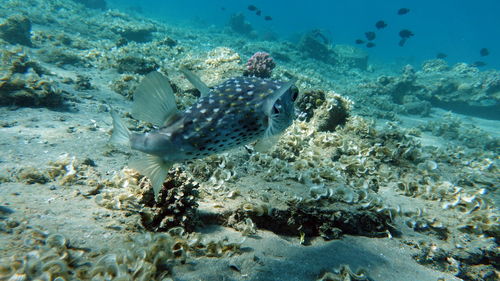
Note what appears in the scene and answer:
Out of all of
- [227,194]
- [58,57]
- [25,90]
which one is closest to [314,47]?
[58,57]

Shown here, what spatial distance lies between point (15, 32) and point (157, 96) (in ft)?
53.5

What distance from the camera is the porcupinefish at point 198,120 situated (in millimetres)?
2299

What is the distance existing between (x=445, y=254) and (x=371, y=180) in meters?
1.99

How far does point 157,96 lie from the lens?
2.40 m

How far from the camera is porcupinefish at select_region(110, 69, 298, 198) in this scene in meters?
2.30

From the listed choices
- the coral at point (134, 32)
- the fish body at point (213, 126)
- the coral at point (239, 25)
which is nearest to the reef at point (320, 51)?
the coral at point (134, 32)

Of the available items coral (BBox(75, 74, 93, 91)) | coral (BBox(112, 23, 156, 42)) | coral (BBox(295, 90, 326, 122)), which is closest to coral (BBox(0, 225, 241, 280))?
coral (BBox(295, 90, 326, 122))

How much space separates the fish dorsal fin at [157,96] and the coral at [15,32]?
51.4 ft

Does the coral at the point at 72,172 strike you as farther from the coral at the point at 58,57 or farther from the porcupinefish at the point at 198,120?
the coral at the point at 58,57

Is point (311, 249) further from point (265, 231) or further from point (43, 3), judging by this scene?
point (43, 3)

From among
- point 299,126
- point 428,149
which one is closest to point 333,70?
point 428,149

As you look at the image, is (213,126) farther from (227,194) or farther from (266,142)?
(227,194)

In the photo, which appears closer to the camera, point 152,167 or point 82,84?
point 152,167

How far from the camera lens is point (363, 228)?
4.12 meters
